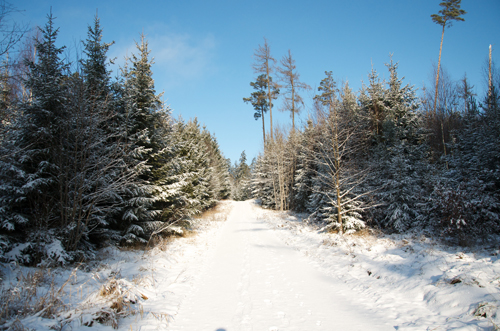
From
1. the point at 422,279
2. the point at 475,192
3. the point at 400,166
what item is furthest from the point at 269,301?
the point at 400,166

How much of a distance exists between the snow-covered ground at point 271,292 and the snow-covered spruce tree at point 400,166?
10.2 ft

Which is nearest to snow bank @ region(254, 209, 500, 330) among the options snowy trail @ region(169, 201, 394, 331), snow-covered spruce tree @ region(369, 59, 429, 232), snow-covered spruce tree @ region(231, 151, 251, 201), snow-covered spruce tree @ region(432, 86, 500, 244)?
snowy trail @ region(169, 201, 394, 331)

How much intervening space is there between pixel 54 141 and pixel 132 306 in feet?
19.0

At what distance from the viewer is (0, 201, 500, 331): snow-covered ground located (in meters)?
3.83

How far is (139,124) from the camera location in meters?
10.3

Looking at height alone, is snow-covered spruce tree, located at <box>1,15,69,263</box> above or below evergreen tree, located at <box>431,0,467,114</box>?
below

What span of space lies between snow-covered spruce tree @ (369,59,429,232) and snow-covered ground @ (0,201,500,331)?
309 cm

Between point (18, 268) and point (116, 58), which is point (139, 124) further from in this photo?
point (18, 268)

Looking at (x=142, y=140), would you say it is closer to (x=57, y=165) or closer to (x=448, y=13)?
(x=57, y=165)

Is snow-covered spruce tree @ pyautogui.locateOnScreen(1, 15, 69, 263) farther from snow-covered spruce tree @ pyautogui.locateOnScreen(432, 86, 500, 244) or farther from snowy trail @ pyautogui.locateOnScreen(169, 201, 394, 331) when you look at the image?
snow-covered spruce tree @ pyautogui.locateOnScreen(432, 86, 500, 244)

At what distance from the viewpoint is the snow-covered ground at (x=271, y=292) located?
12.6ft

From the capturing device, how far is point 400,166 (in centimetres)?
1148

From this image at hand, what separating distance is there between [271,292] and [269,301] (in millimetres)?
495

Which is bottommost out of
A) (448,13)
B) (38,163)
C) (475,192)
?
(475,192)
